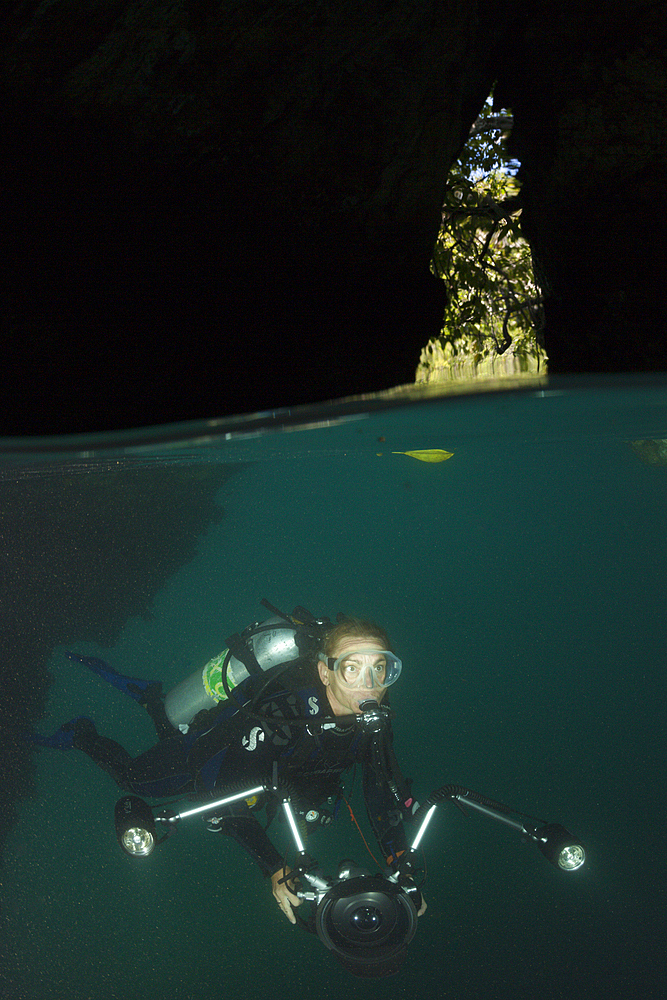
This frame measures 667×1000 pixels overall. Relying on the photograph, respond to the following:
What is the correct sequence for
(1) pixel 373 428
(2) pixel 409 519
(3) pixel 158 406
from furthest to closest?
1. (2) pixel 409 519
2. (1) pixel 373 428
3. (3) pixel 158 406

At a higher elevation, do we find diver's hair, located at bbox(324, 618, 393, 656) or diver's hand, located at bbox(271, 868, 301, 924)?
diver's hair, located at bbox(324, 618, 393, 656)

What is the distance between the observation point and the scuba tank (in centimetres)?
483

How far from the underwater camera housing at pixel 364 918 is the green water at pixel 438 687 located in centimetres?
172

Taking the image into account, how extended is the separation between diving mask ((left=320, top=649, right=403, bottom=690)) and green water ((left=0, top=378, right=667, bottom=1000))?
1864mm

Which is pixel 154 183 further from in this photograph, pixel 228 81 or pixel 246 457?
pixel 246 457

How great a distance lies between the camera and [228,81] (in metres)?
Result: 4.32

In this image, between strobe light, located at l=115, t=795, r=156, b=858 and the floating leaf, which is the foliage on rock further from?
strobe light, located at l=115, t=795, r=156, b=858

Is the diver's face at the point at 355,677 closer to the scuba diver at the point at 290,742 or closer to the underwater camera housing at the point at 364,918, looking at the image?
the scuba diver at the point at 290,742

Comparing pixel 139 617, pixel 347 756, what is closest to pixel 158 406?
pixel 347 756

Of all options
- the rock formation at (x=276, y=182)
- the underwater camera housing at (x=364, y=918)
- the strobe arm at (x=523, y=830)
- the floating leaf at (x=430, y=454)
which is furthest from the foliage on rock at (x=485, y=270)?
the underwater camera housing at (x=364, y=918)

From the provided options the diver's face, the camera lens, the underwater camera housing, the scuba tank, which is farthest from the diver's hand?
the scuba tank

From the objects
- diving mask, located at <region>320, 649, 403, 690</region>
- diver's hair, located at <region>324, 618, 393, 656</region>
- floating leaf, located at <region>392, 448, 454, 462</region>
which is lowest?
diving mask, located at <region>320, 649, 403, 690</region>

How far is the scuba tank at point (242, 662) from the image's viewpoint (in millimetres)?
4832

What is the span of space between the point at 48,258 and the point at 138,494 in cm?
478
